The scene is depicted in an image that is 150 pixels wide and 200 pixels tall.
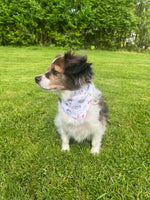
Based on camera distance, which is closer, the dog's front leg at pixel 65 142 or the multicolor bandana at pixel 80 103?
the multicolor bandana at pixel 80 103

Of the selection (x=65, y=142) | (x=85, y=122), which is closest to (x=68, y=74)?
(x=85, y=122)

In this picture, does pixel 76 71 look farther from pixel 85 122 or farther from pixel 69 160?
pixel 69 160

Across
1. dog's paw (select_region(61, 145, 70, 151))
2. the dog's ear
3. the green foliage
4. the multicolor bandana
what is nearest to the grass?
dog's paw (select_region(61, 145, 70, 151))

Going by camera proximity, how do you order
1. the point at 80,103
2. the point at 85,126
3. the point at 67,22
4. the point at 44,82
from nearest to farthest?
the point at 44,82 < the point at 80,103 < the point at 85,126 < the point at 67,22

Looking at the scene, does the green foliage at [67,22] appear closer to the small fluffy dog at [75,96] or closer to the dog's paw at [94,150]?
the small fluffy dog at [75,96]

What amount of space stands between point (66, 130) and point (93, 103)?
0.69m

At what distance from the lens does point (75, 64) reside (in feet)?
6.87

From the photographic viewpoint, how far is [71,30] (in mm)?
20781

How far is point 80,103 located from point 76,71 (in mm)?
525

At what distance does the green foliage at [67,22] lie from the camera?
19.3 m

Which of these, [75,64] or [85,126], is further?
[85,126]

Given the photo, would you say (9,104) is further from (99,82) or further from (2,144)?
(99,82)

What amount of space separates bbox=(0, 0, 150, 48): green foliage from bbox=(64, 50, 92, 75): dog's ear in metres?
19.6

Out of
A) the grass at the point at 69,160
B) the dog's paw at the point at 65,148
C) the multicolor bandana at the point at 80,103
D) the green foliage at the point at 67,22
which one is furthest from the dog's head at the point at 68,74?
the green foliage at the point at 67,22
